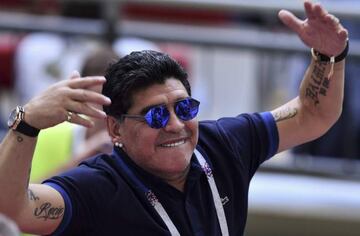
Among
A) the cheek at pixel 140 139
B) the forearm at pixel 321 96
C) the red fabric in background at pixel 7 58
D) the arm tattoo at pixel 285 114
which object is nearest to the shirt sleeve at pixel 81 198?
the cheek at pixel 140 139

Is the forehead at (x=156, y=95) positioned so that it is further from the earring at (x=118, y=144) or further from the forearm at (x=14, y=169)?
the forearm at (x=14, y=169)

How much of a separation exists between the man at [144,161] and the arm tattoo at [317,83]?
8 cm

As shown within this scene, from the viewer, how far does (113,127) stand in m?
3.57

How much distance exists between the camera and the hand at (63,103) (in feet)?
10.5

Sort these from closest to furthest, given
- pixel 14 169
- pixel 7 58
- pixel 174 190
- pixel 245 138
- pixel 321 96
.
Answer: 1. pixel 14 169
2. pixel 174 190
3. pixel 245 138
4. pixel 321 96
5. pixel 7 58

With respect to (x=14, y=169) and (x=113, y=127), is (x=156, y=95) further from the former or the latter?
(x=14, y=169)

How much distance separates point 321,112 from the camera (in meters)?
3.90

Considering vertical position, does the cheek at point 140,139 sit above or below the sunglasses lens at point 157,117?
below

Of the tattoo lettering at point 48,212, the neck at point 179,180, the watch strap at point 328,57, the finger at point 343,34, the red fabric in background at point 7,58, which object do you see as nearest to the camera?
the tattoo lettering at point 48,212

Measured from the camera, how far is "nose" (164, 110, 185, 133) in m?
3.41

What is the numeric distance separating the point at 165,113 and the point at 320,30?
71 centimetres

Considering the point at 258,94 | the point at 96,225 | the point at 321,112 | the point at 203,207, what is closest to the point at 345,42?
the point at 321,112

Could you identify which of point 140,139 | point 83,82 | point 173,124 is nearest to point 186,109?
point 173,124

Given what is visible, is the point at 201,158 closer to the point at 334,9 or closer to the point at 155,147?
the point at 155,147
